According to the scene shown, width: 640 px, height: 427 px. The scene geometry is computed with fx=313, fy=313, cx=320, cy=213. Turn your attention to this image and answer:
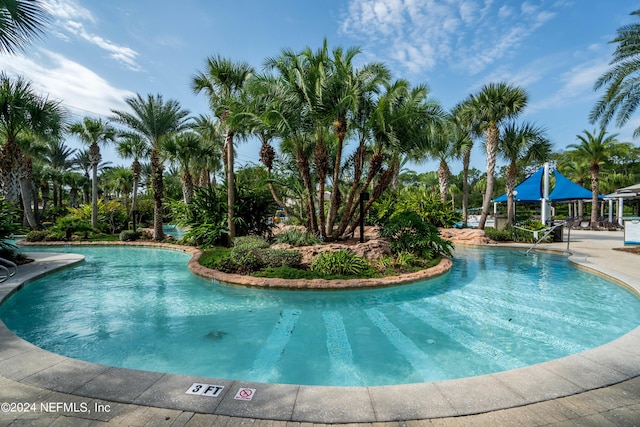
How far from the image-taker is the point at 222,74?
1229cm

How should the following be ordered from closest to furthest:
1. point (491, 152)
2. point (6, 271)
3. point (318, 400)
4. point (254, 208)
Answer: point (318, 400) → point (6, 271) → point (254, 208) → point (491, 152)

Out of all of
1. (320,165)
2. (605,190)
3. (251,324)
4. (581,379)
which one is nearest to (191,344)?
(251,324)

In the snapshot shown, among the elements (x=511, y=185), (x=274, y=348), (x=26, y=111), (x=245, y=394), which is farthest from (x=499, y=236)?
(x=26, y=111)

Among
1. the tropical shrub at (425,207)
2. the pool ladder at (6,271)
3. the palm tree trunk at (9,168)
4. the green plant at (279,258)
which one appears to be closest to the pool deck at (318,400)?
the pool ladder at (6,271)

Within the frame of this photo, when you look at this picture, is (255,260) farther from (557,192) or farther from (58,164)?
(58,164)

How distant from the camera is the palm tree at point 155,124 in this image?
1628cm

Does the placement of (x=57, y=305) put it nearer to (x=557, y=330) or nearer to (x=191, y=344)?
(x=191, y=344)

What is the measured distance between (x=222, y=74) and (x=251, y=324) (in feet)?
34.3

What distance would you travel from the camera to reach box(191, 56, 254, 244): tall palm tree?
12047 mm

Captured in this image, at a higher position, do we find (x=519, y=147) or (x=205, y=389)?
(x=519, y=147)

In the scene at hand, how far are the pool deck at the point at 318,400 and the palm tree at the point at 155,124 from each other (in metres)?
14.4

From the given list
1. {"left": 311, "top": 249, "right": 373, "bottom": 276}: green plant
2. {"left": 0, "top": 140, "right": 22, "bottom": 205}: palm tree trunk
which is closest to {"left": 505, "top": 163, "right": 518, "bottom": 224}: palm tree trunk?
{"left": 311, "top": 249, "right": 373, "bottom": 276}: green plant

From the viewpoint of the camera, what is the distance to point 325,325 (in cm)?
536

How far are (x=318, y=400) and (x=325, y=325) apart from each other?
267cm
